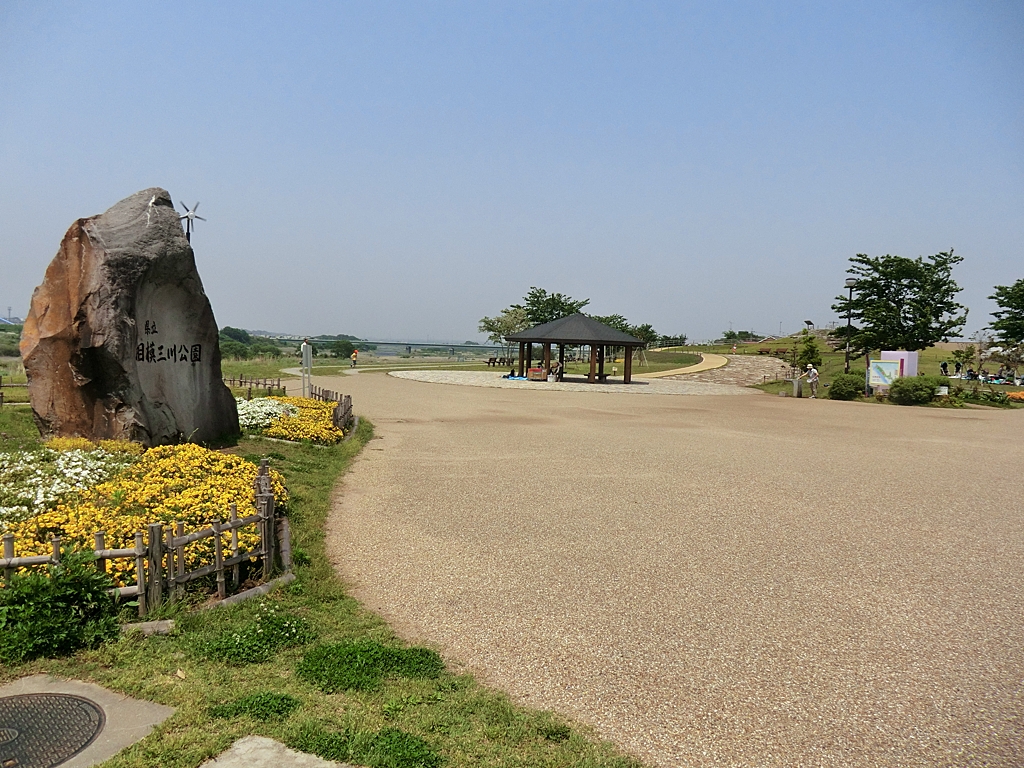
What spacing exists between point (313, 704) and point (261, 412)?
37.4 feet

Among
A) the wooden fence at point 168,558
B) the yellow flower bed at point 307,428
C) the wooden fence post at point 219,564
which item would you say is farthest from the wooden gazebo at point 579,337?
the wooden fence post at point 219,564

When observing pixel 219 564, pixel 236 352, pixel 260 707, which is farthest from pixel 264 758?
pixel 236 352

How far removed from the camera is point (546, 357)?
3688cm

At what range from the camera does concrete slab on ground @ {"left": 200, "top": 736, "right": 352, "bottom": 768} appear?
3449mm

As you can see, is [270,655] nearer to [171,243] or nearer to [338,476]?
[338,476]

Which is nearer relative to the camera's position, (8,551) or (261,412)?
(8,551)

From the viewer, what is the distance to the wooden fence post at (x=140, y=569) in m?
5.03

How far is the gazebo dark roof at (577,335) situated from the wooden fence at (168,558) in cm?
2853

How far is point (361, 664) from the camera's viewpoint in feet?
14.8

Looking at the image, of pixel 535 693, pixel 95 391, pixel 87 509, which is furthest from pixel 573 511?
pixel 95 391

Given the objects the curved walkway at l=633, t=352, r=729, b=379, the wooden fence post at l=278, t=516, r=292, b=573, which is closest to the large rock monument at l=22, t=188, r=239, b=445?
the wooden fence post at l=278, t=516, r=292, b=573

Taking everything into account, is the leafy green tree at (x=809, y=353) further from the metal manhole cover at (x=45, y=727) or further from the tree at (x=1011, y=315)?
the metal manhole cover at (x=45, y=727)

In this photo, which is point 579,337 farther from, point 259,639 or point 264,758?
point 264,758

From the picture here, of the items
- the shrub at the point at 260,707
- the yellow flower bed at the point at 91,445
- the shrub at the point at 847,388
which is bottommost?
the shrub at the point at 260,707
